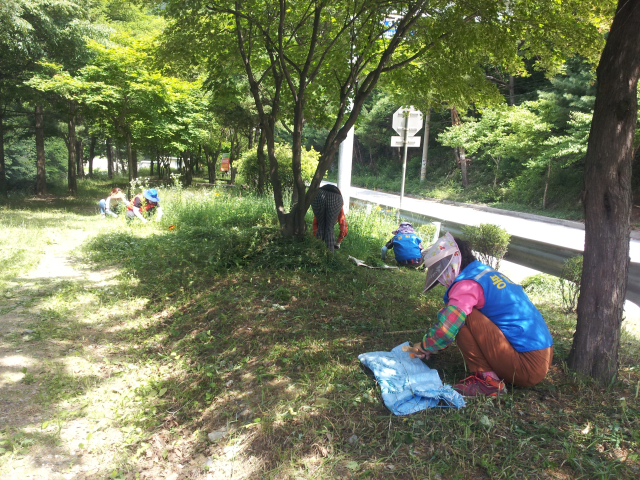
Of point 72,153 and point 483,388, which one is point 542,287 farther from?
point 72,153

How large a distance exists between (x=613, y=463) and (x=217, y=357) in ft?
9.89

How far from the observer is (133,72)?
530 inches

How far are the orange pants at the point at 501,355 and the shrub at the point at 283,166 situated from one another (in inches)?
400

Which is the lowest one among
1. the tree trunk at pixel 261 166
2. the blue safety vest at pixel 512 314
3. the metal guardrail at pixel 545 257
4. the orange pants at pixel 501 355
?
the metal guardrail at pixel 545 257

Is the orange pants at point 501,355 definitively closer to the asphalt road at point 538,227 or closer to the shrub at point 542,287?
the shrub at point 542,287

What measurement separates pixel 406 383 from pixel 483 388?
1.73 ft

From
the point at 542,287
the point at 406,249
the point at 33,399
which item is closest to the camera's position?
the point at 33,399

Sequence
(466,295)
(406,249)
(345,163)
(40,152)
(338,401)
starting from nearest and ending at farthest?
(466,295) → (338,401) → (406,249) → (345,163) → (40,152)

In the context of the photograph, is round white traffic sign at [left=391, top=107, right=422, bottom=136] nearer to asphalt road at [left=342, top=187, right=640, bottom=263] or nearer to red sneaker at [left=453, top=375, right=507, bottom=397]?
asphalt road at [left=342, top=187, right=640, bottom=263]

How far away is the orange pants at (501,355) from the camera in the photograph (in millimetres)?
2936

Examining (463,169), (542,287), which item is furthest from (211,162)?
(542,287)

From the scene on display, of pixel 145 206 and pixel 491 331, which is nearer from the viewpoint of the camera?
pixel 491 331

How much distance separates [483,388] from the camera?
303 centimetres

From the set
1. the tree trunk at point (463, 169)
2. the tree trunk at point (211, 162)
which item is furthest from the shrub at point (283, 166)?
the tree trunk at point (463, 169)
